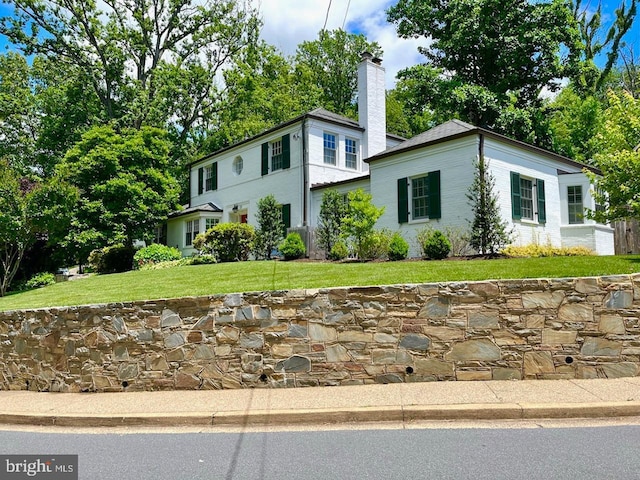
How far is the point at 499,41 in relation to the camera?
24953mm

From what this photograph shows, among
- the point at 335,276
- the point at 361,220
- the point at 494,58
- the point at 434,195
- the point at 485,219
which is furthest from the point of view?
the point at 494,58

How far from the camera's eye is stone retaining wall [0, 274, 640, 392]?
702 centimetres

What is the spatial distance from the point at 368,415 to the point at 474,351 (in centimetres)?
216

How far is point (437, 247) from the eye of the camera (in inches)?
560

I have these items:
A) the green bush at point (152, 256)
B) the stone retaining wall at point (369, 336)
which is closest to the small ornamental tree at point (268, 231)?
the green bush at point (152, 256)

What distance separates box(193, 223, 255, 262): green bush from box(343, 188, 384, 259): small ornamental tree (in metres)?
4.79

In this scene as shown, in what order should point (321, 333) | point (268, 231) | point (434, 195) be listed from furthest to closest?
1. point (268, 231)
2. point (434, 195)
3. point (321, 333)

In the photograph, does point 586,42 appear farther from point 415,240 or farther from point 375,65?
point 415,240

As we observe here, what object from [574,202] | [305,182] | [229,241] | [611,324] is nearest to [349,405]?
[611,324]

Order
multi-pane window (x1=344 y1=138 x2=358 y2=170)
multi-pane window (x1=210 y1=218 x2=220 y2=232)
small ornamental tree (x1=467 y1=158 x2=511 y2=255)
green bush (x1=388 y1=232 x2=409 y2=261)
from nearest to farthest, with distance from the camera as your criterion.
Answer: green bush (x1=388 y1=232 x2=409 y2=261) < small ornamental tree (x1=467 y1=158 x2=511 y2=255) < multi-pane window (x1=344 y1=138 x2=358 y2=170) < multi-pane window (x1=210 y1=218 x2=220 y2=232)

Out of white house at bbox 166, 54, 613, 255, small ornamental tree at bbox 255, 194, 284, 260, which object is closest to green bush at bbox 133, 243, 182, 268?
white house at bbox 166, 54, 613, 255

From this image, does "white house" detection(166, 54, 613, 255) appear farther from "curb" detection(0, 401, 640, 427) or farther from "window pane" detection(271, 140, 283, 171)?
"curb" detection(0, 401, 640, 427)

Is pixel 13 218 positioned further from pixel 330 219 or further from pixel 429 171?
pixel 429 171

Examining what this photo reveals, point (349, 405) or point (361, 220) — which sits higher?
point (361, 220)
